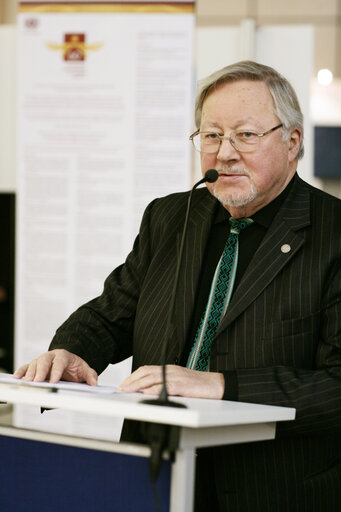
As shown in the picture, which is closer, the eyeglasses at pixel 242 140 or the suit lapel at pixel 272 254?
the suit lapel at pixel 272 254

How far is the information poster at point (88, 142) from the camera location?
3412mm

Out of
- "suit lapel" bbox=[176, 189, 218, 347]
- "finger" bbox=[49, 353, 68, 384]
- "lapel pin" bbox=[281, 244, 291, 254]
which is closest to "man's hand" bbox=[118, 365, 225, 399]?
"finger" bbox=[49, 353, 68, 384]

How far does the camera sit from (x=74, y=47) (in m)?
3.50

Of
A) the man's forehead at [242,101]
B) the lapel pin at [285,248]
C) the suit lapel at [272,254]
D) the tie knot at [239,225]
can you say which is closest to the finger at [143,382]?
the suit lapel at [272,254]

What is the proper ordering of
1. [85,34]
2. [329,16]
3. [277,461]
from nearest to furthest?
[277,461], [85,34], [329,16]

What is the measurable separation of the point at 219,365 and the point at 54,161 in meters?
2.02

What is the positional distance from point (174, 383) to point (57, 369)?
300 millimetres

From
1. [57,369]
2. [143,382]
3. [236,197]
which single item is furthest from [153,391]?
[236,197]

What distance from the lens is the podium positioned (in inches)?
48.7

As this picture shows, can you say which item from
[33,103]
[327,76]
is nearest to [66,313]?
[33,103]

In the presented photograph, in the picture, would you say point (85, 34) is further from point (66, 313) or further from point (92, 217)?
point (66, 313)

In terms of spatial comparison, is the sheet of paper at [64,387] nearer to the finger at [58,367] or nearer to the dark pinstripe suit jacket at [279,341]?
the finger at [58,367]

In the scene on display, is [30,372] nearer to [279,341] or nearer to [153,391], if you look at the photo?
[153,391]

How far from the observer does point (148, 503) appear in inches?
54.9
